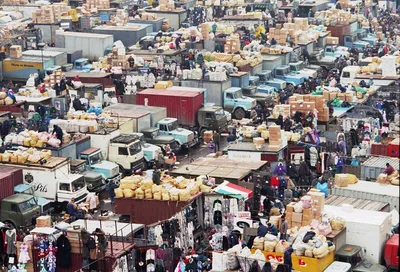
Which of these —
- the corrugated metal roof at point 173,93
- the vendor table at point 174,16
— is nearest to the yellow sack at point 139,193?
the corrugated metal roof at point 173,93

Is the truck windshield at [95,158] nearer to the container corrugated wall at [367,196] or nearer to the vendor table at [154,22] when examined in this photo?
the container corrugated wall at [367,196]

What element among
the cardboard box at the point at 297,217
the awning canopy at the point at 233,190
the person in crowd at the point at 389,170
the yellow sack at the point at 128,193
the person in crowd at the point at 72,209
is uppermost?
the person in crowd at the point at 389,170

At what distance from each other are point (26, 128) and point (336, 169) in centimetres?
1207

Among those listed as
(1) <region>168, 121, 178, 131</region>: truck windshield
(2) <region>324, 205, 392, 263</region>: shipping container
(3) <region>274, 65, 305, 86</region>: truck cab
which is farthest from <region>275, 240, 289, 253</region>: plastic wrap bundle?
(3) <region>274, 65, 305, 86</region>: truck cab

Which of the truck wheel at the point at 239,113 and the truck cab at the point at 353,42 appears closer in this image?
the truck wheel at the point at 239,113

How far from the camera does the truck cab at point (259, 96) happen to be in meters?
45.7

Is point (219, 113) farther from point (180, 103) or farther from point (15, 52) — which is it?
point (15, 52)

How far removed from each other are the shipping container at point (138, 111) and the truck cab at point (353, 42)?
2472 centimetres

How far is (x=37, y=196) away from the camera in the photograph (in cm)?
3162

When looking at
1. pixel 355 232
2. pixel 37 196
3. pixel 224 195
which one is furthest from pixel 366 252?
pixel 37 196

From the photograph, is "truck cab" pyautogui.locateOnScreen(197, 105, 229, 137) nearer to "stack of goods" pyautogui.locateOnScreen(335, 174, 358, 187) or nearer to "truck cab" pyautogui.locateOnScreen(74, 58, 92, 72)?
"truck cab" pyautogui.locateOnScreen(74, 58, 92, 72)

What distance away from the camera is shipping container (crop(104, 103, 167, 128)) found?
3938 cm

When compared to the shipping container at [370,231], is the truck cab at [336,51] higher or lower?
lower

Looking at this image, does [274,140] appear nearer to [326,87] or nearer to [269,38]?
[326,87]
